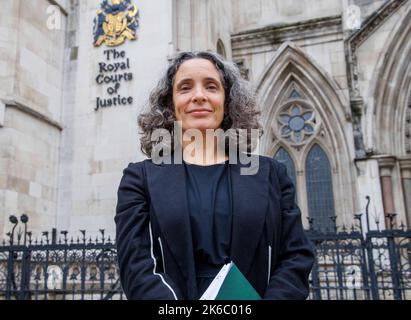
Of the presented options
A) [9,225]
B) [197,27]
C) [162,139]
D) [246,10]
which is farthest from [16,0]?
[162,139]

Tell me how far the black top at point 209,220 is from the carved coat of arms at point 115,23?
858cm

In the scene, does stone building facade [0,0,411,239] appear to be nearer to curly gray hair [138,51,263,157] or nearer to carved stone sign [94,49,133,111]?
carved stone sign [94,49,133,111]

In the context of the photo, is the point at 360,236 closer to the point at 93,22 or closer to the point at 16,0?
the point at 93,22

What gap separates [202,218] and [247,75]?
35.9 ft

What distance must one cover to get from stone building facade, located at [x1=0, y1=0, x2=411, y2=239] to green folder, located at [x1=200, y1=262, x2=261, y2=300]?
7.67 meters

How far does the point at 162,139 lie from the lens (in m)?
1.78

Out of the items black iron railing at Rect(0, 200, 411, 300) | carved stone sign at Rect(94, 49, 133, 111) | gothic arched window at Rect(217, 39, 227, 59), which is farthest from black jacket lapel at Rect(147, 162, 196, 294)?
gothic arched window at Rect(217, 39, 227, 59)

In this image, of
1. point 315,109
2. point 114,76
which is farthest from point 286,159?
point 114,76

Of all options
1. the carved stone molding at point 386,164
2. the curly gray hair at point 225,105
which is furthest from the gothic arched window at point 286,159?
the curly gray hair at point 225,105

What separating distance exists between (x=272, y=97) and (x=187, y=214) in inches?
435

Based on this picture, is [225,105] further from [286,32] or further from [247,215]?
[286,32]

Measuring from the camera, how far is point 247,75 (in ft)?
39.5

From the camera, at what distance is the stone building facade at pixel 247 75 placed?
8953 mm

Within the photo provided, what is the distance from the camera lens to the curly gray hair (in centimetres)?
180
